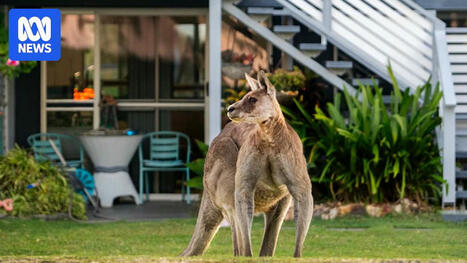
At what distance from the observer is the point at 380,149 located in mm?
11930

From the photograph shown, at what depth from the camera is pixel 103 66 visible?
14336mm

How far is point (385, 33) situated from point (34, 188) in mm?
4669

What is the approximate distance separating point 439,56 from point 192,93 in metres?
3.70

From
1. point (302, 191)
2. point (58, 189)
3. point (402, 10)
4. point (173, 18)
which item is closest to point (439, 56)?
point (402, 10)

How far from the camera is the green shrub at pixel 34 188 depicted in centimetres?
1173

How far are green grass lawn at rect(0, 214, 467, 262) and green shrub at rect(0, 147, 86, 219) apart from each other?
0.97 feet

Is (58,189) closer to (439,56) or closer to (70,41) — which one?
(70,41)

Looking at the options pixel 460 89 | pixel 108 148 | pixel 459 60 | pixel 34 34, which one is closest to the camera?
pixel 34 34

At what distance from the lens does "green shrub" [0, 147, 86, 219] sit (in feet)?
38.5

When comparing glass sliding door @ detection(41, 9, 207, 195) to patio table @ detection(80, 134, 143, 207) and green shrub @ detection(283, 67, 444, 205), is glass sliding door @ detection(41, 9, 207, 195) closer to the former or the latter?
patio table @ detection(80, 134, 143, 207)

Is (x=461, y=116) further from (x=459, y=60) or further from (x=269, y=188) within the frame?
(x=269, y=188)

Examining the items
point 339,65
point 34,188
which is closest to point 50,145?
point 34,188

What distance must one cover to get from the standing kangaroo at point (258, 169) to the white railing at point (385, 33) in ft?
23.6

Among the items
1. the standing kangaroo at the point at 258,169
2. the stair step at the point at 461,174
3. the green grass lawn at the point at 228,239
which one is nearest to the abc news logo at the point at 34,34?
the green grass lawn at the point at 228,239
